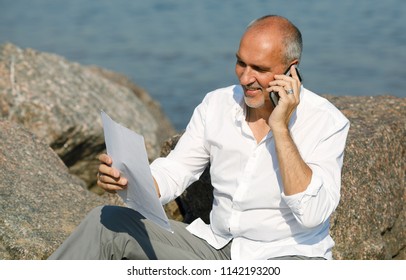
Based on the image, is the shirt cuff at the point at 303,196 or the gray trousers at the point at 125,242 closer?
the shirt cuff at the point at 303,196

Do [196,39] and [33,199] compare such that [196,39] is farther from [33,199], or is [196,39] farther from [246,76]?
[246,76]

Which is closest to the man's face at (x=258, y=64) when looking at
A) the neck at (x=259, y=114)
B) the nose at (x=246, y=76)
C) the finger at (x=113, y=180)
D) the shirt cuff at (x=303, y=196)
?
the nose at (x=246, y=76)

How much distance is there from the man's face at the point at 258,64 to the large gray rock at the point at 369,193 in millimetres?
1221

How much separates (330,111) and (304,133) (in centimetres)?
19

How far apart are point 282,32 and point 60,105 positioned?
363cm

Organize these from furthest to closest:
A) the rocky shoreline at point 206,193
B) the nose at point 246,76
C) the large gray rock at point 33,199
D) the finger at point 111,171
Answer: the rocky shoreline at point 206,193, the large gray rock at point 33,199, the nose at point 246,76, the finger at point 111,171

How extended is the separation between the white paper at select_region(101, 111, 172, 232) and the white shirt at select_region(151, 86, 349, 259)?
1.23ft

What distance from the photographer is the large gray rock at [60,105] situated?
7.92m

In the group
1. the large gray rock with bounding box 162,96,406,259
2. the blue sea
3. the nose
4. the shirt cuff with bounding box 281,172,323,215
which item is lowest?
the blue sea

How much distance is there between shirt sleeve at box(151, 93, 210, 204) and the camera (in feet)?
16.9

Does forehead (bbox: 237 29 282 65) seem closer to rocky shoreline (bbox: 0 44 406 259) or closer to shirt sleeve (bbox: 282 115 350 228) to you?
shirt sleeve (bbox: 282 115 350 228)

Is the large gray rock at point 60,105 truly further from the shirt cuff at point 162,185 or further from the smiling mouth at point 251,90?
the smiling mouth at point 251,90

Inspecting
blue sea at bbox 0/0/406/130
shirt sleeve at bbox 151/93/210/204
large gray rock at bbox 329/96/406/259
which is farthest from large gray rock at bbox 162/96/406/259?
blue sea at bbox 0/0/406/130

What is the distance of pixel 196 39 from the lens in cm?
1838
